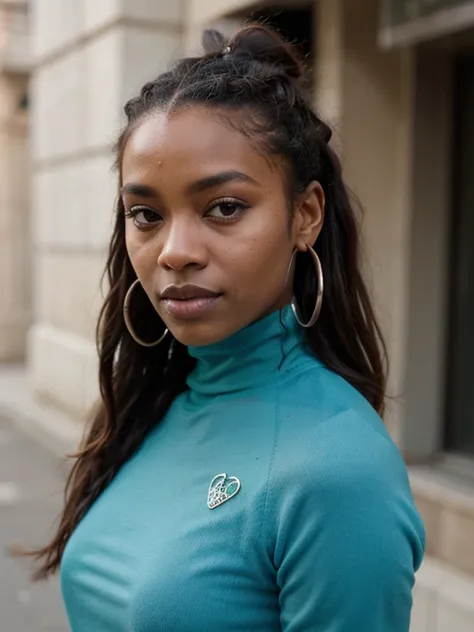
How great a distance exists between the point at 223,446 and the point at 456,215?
3369mm

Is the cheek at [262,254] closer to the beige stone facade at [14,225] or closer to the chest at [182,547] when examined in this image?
the chest at [182,547]

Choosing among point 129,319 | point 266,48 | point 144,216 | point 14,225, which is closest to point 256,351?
point 144,216

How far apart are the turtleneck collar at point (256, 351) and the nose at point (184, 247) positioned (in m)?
0.21

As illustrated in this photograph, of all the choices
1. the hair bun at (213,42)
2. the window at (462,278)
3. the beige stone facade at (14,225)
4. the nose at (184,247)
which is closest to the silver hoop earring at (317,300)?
the nose at (184,247)

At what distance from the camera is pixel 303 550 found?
1.20 m

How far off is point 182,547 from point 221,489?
11 centimetres

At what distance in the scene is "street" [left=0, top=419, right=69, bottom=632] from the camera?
14.1 feet

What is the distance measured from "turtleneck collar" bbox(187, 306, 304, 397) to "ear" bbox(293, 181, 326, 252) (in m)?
0.13

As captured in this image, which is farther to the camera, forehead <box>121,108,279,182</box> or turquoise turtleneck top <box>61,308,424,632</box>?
forehead <box>121,108,279,182</box>

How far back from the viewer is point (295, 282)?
5.30 feet

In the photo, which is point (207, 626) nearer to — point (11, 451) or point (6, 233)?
point (11, 451)

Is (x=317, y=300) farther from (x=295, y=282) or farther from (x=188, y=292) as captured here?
(x=188, y=292)

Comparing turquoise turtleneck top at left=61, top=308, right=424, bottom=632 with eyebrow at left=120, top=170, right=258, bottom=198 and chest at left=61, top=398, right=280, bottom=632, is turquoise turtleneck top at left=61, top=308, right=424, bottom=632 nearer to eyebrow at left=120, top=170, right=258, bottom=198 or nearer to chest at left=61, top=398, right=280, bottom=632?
chest at left=61, top=398, right=280, bottom=632

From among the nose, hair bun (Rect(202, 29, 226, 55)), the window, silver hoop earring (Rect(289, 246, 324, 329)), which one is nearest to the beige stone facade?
the window
